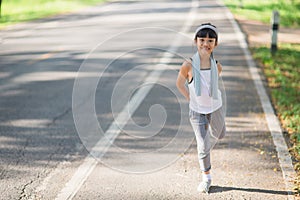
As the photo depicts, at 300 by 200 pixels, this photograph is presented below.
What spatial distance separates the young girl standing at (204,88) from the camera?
3.66 meters

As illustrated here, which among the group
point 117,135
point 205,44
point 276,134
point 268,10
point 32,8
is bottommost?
point 268,10

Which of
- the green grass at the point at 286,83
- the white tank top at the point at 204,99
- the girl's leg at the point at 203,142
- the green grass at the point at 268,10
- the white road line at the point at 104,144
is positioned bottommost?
the green grass at the point at 268,10

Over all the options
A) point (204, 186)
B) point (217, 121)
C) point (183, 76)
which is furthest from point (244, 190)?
point (183, 76)

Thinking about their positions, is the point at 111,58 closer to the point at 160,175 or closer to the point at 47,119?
the point at 47,119

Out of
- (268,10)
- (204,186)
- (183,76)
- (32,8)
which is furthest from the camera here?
(32,8)

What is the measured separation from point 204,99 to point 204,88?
12 centimetres

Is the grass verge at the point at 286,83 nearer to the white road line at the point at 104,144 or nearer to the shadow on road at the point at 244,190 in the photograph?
the shadow on road at the point at 244,190

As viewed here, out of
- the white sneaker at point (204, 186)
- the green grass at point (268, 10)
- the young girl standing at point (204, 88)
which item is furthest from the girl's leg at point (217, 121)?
the green grass at point (268, 10)

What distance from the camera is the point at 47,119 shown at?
20.5 feet

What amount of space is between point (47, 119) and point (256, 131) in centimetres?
306

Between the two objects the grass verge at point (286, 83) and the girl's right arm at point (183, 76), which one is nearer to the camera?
the girl's right arm at point (183, 76)

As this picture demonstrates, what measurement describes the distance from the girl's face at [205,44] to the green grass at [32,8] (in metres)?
16.6

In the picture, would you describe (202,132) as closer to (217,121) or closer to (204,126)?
(204,126)

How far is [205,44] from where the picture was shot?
144 inches
